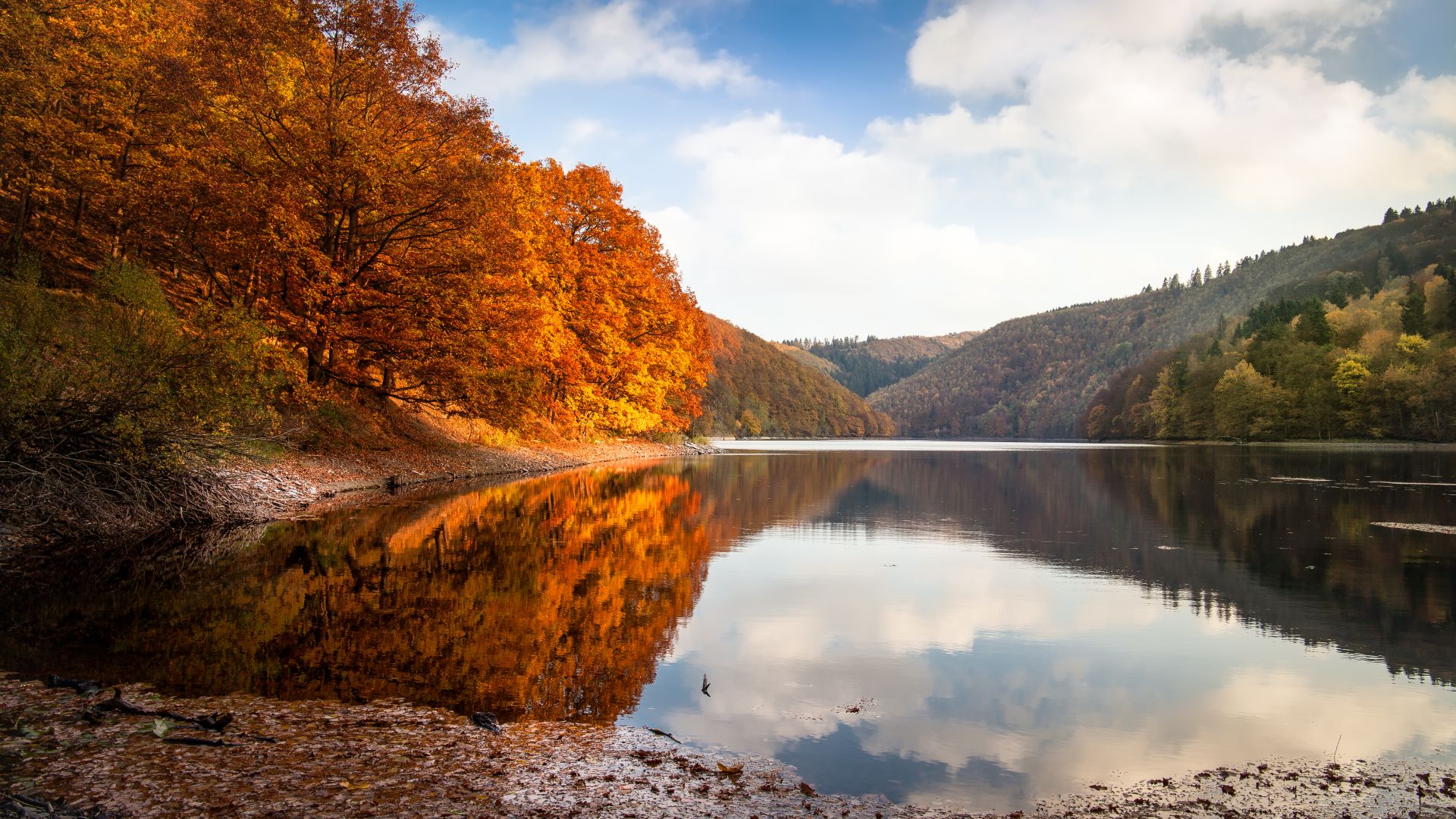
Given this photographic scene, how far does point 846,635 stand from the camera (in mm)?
9617

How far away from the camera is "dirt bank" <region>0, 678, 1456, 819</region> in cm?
468

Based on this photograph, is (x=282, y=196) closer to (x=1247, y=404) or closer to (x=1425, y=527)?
(x=1425, y=527)

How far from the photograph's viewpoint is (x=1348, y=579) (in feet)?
42.3

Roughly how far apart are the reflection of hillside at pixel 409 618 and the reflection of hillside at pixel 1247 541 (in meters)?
7.54

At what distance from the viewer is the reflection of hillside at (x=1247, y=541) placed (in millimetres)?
10320

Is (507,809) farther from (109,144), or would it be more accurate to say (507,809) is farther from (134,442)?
(109,144)

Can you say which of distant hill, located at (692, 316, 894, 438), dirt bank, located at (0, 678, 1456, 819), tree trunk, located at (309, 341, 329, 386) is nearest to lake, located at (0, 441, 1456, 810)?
dirt bank, located at (0, 678, 1456, 819)

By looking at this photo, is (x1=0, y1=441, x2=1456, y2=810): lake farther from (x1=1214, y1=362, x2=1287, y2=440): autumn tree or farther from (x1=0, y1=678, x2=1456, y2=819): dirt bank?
(x1=1214, y1=362, x2=1287, y2=440): autumn tree

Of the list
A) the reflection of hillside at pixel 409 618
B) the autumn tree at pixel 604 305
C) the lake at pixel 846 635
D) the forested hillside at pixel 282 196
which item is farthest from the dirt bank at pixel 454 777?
the autumn tree at pixel 604 305

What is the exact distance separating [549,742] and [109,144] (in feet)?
92.4

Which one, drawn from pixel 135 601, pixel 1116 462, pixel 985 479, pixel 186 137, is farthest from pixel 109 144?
pixel 1116 462

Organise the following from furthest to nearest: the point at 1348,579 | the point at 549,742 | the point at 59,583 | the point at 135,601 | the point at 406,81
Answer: the point at 406,81 < the point at 1348,579 < the point at 59,583 < the point at 135,601 < the point at 549,742

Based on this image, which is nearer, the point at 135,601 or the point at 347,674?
the point at 347,674

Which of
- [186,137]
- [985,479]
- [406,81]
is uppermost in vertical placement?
[406,81]
